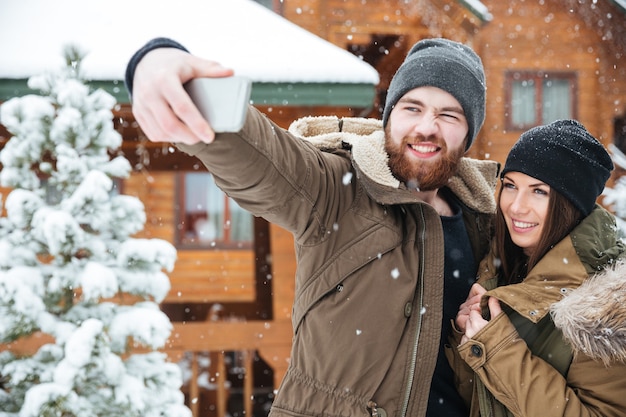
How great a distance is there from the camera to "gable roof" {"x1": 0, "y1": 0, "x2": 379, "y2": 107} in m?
5.56

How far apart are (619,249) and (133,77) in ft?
5.97

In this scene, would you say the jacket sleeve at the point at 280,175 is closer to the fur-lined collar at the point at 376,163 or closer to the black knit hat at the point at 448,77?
the fur-lined collar at the point at 376,163

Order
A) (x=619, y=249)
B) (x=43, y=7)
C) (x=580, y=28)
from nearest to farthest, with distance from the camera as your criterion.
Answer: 1. (x=619, y=249)
2. (x=43, y=7)
3. (x=580, y=28)

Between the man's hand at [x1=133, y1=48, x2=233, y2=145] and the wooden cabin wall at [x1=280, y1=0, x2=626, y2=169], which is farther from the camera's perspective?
the wooden cabin wall at [x1=280, y1=0, x2=626, y2=169]

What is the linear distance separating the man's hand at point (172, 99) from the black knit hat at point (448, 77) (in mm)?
1389

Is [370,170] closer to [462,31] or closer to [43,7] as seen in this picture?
[43,7]

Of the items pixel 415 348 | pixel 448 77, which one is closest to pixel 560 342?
pixel 415 348

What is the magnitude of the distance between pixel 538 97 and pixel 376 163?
919 centimetres

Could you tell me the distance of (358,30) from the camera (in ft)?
29.6

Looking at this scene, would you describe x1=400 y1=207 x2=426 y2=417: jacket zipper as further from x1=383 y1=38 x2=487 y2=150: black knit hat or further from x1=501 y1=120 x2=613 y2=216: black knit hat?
x1=383 y1=38 x2=487 y2=150: black knit hat

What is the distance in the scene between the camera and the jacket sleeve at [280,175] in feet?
5.51

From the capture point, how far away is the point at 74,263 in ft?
15.9

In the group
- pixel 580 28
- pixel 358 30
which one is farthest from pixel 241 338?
pixel 580 28

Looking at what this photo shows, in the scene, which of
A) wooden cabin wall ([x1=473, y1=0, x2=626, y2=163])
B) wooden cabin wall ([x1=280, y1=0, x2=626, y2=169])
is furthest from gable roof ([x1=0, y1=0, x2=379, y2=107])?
wooden cabin wall ([x1=473, y1=0, x2=626, y2=163])
